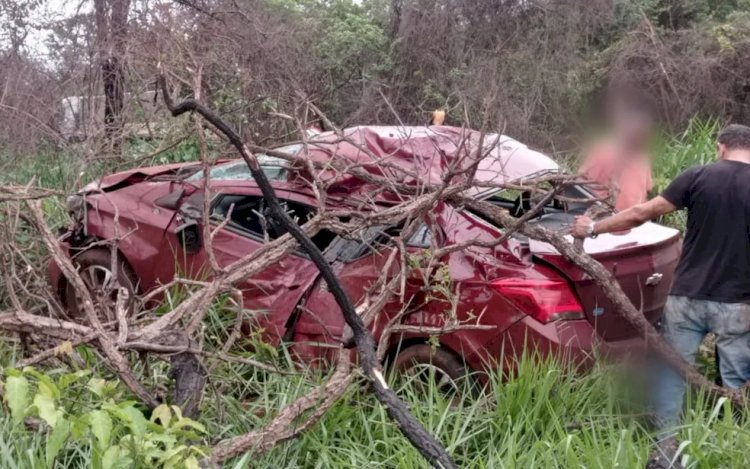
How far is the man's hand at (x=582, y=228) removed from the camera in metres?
3.78

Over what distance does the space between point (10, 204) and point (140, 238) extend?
877mm

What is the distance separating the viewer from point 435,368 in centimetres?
383

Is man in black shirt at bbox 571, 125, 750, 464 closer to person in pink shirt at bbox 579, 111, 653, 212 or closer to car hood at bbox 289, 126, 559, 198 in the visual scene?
person in pink shirt at bbox 579, 111, 653, 212

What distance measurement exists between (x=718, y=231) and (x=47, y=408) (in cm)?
320

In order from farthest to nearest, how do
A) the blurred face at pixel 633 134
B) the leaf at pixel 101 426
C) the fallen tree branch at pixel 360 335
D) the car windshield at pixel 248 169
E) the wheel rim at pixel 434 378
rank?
the car windshield at pixel 248 169
the blurred face at pixel 633 134
the wheel rim at pixel 434 378
the fallen tree branch at pixel 360 335
the leaf at pixel 101 426

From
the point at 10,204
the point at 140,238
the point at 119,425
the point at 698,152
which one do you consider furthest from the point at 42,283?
the point at 698,152

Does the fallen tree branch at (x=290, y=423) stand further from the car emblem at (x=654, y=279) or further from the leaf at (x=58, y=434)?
the car emblem at (x=654, y=279)

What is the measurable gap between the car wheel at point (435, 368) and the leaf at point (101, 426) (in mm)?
1797

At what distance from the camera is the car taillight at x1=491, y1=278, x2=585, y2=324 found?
12.3ft

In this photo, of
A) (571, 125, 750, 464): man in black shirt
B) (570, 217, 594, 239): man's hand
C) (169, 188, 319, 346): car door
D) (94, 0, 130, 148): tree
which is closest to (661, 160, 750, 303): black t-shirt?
(571, 125, 750, 464): man in black shirt

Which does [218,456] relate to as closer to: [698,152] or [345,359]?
[345,359]

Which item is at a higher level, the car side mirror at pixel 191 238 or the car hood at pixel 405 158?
the car hood at pixel 405 158

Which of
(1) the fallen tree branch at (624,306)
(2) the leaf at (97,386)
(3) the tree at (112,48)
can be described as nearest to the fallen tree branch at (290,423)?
(2) the leaf at (97,386)

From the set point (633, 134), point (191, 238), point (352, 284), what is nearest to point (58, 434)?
point (352, 284)
